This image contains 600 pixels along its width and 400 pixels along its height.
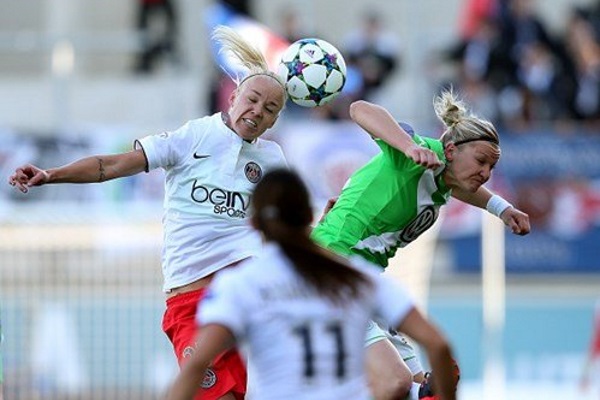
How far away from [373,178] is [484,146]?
0.60 m

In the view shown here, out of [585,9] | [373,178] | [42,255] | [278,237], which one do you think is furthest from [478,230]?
[278,237]

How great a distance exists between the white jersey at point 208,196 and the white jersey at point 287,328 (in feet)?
8.22

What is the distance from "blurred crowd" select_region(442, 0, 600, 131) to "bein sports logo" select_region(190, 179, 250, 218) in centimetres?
1119

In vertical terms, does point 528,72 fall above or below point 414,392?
above

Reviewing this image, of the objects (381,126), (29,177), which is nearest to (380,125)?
(381,126)

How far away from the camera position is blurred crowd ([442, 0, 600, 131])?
1938 cm

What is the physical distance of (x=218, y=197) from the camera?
8.27m

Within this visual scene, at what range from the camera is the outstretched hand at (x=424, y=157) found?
24.1 ft

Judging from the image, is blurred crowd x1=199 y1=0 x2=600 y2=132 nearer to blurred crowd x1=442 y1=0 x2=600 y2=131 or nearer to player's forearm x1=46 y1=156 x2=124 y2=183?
blurred crowd x1=442 y1=0 x2=600 y2=131

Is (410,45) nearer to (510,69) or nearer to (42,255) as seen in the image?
(510,69)

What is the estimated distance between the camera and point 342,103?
19.0 metres

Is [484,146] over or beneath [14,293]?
over

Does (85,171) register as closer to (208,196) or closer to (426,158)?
(208,196)

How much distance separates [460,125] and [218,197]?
1266 millimetres
